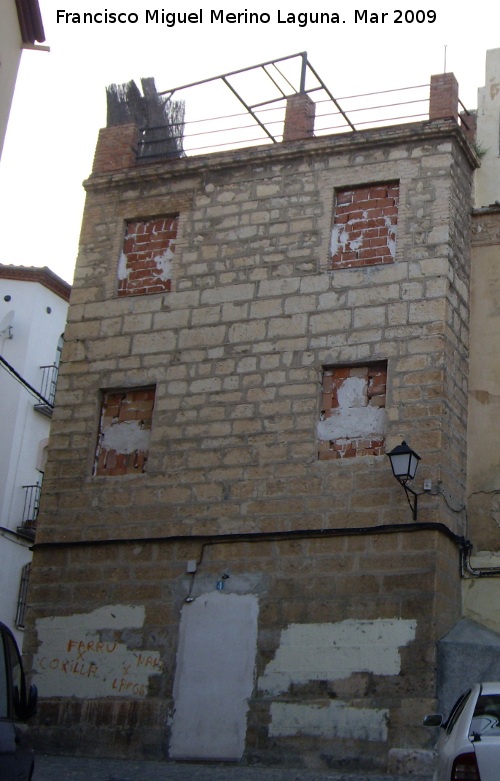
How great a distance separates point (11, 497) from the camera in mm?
22938

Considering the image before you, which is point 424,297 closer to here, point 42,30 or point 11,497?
point 42,30

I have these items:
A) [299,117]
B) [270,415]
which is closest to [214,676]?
[270,415]

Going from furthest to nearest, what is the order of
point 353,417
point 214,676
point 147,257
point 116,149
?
point 116,149 → point 147,257 → point 353,417 → point 214,676

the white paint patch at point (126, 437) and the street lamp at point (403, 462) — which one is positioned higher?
the white paint patch at point (126, 437)

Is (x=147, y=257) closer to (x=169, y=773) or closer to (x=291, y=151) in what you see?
(x=291, y=151)

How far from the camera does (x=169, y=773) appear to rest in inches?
424

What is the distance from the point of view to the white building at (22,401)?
22859mm

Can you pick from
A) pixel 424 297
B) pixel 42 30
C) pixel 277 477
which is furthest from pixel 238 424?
pixel 42 30

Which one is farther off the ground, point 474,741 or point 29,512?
point 29,512

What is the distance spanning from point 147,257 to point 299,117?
261cm

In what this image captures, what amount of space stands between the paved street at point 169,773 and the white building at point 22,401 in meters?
11.7

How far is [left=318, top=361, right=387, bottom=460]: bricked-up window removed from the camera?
12.1 metres

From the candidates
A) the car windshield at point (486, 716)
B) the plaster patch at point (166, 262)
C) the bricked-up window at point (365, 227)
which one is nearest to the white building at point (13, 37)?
the plaster patch at point (166, 262)

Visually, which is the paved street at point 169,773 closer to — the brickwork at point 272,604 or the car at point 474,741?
the brickwork at point 272,604
